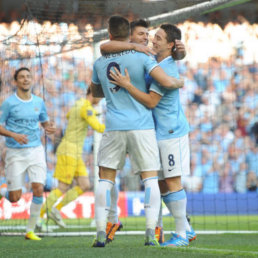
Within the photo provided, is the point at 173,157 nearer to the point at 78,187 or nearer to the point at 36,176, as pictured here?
the point at 36,176

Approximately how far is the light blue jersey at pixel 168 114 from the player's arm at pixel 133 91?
26 centimetres

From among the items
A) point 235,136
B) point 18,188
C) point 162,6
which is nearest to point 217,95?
point 235,136

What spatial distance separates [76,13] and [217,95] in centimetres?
602

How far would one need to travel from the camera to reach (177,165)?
5.42 m

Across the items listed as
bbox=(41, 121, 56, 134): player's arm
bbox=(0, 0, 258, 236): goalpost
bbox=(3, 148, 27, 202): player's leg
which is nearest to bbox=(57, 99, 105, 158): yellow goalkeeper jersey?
bbox=(0, 0, 258, 236): goalpost

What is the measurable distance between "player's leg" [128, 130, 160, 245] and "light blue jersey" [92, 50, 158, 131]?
0.29 ft

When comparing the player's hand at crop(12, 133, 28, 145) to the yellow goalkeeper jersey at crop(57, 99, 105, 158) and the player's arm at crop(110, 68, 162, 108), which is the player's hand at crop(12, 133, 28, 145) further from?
the yellow goalkeeper jersey at crop(57, 99, 105, 158)

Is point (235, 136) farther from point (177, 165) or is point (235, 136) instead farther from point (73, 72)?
point (177, 165)

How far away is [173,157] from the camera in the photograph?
5.42 m

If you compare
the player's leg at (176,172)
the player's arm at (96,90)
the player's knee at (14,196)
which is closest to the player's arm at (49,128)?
the player's knee at (14,196)

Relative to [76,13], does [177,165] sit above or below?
below

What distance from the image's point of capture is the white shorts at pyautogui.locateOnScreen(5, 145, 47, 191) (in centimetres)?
747

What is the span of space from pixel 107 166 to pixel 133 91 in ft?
2.16

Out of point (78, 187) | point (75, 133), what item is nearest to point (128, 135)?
point (75, 133)
